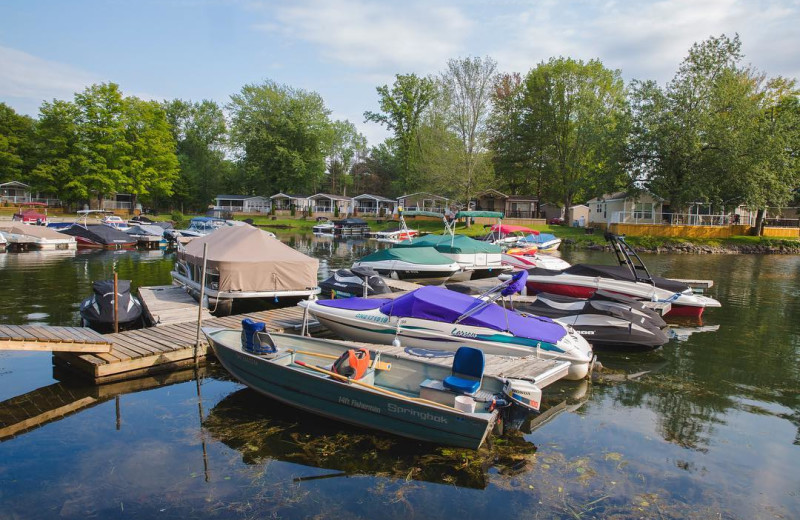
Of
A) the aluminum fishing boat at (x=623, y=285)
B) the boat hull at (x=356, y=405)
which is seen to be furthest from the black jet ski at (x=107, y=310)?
the aluminum fishing boat at (x=623, y=285)

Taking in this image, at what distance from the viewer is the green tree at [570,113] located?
57.8 metres

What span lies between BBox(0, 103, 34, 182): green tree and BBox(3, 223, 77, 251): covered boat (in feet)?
130

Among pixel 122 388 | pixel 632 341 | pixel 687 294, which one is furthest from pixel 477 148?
pixel 122 388

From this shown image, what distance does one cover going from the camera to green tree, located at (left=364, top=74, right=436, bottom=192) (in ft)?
233

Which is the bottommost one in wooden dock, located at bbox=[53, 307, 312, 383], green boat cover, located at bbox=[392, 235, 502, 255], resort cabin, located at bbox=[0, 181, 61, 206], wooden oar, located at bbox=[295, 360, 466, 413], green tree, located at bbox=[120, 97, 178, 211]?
wooden dock, located at bbox=[53, 307, 312, 383]

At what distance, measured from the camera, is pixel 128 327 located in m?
13.5

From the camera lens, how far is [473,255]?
25.2 meters

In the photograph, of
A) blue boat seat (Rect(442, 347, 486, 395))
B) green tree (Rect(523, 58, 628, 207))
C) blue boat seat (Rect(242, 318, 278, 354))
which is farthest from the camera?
green tree (Rect(523, 58, 628, 207))

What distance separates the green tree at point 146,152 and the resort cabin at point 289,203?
1529 cm

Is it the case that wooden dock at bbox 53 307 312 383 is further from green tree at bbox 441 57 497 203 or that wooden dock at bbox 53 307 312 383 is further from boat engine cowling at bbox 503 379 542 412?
green tree at bbox 441 57 497 203

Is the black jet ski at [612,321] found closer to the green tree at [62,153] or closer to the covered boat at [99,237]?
the covered boat at [99,237]

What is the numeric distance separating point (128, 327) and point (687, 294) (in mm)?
18213

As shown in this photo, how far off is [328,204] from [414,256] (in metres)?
59.9

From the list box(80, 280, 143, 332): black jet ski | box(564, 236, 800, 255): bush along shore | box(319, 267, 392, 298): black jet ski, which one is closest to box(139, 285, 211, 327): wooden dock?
box(80, 280, 143, 332): black jet ski
